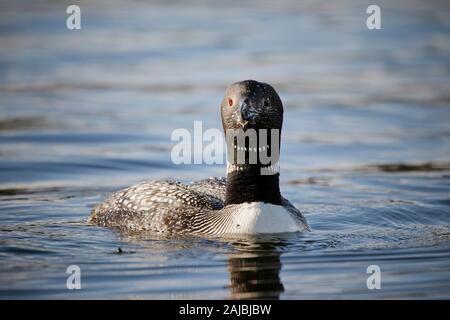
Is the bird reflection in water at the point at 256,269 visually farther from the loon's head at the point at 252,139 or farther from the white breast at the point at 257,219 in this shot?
the loon's head at the point at 252,139

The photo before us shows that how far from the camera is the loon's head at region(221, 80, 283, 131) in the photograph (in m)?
10.3

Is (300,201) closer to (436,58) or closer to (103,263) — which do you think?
(103,263)

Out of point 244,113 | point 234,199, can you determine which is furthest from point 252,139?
point 234,199

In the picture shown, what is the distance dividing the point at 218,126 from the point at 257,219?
7.44 m

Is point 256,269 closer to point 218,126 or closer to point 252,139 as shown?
point 252,139

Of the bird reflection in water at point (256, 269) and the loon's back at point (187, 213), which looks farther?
the loon's back at point (187, 213)

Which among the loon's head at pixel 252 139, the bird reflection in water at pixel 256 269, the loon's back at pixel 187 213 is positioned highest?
the loon's head at pixel 252 139

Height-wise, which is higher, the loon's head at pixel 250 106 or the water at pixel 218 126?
the loon's head at pixel 250 106

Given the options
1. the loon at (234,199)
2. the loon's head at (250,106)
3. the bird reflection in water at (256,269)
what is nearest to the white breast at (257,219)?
the loon at (234,199)

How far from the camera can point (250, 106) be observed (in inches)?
404

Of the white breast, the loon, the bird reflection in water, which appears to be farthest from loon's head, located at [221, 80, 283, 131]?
the bird reflection in water

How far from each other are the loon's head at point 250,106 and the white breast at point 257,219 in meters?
0.83

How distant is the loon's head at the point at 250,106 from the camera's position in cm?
1026

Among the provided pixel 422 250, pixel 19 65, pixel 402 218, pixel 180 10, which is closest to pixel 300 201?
pixel 402 218
